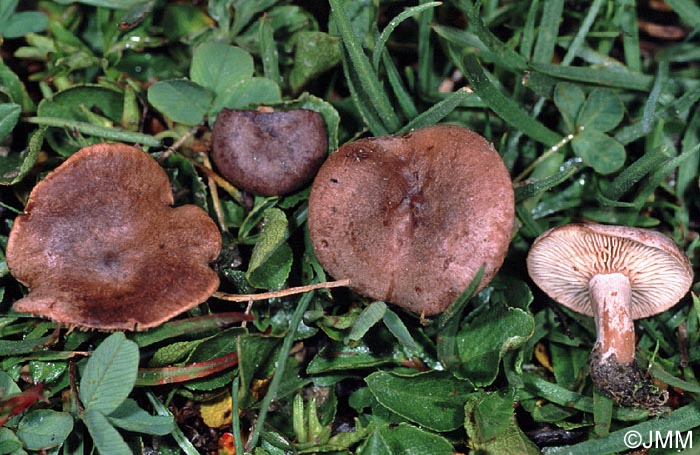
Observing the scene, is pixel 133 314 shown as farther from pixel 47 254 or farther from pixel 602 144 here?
pixel 602 144

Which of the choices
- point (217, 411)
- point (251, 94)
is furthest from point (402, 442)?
point (251, 94)

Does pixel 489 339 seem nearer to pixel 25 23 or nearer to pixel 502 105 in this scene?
pixel 502 105

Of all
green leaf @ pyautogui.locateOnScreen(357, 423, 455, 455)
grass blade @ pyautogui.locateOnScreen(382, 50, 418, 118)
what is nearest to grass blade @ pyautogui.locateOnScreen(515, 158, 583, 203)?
grass blade @ pyautogui.locateOnScreen(382, 50, 418, 118)

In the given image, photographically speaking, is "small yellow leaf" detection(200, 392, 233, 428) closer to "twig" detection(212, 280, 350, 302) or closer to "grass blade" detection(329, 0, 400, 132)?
"twig" detection(212, 280, 350, 302)

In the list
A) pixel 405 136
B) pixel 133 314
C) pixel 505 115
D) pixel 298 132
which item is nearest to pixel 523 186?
pixel 505 115

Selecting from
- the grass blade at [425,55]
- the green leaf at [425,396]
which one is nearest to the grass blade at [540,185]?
the grass blade at [425,55]
